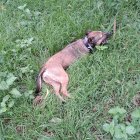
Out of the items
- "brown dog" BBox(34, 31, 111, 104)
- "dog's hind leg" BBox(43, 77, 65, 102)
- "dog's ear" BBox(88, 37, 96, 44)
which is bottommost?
"dog's hind leg" BBox(43, 77, 65, 102)

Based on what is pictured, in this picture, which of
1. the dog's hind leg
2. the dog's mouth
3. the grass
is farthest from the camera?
the dog's mouth

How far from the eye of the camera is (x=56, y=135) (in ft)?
11.5

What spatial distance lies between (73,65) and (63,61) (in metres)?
0.13

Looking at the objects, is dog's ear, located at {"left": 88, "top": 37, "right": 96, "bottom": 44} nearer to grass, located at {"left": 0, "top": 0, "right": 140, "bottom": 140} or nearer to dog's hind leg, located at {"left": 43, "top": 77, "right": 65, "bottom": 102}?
grass, located at {"left": 0, "top": 0, "right": 140, "bottom": 140}

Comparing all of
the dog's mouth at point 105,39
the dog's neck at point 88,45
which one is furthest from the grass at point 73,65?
the dog's neck at point 88,45

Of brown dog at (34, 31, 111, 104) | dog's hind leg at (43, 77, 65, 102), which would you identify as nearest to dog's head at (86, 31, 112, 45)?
brown dog at (34, 31, 111, 104)

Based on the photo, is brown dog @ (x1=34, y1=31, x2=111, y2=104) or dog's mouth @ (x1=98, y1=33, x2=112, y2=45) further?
dog's mouth @ (x1=98, y1=33, x2=112, y2=45)

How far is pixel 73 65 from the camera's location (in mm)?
4168

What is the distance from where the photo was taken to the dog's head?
14.4ft

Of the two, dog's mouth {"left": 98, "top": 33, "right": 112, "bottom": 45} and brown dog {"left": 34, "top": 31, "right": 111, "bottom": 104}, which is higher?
dog's mouth {"left": 98, "top": 33, "right": 112, "bottom": 45}

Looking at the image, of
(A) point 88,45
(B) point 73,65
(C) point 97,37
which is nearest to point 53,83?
(B) point 73,65

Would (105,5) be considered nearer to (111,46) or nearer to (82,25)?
(82,25)

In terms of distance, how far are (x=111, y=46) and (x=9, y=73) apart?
123 cm

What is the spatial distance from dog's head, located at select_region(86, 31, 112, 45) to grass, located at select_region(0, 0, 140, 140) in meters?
0.10
